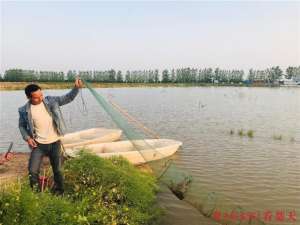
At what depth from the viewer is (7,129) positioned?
68.9 feet

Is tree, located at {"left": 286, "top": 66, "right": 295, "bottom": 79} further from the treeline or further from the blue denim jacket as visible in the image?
the blue denim jacket

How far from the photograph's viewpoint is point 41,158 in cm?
636

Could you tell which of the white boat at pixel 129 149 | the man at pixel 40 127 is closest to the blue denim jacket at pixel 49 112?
the man at pixel 40 127

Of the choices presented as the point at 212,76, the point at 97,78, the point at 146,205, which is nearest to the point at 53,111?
the point at 146,205

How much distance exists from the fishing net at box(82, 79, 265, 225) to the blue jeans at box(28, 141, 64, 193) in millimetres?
1589

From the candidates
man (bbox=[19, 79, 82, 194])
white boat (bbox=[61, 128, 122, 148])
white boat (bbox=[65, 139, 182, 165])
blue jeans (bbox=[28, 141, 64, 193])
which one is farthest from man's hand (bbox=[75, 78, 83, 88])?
white boat (bbox=[61, 128, 122, 148])

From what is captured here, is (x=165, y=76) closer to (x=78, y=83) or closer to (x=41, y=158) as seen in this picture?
(x=78, y=83)

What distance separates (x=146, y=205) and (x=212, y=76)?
150 metres

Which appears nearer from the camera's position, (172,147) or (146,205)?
(146,205)

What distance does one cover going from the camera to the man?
20.4ft

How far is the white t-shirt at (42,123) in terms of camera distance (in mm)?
6266

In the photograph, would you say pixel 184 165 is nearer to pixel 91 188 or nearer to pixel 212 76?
pixel 91 188

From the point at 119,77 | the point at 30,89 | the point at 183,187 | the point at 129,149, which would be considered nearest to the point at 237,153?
A: the point at 129,149

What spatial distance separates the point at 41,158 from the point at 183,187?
4.10 metres
